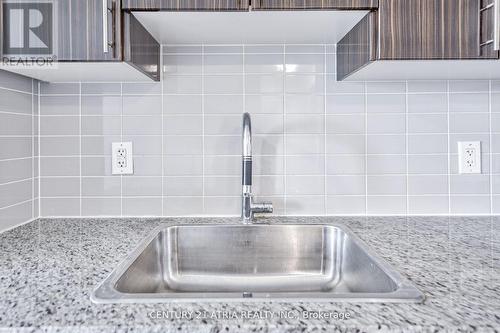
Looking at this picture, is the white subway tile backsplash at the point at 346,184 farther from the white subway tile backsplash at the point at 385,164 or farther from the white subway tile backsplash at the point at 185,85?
the white subway tile backsplash at the point at 185,85

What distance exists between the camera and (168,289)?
1.00m

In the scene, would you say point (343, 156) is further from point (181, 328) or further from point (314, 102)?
point (181, 328)

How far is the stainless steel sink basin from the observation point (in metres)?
0.99

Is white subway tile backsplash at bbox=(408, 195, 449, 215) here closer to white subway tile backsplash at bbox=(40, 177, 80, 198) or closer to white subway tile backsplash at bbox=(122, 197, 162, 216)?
white subway tile backsplash at bbox=(122, 197, 162, 216)

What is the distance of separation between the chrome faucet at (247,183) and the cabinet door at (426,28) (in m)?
0.44

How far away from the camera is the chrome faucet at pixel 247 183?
1077 mm

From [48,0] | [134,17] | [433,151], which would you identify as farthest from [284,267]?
[48,0]

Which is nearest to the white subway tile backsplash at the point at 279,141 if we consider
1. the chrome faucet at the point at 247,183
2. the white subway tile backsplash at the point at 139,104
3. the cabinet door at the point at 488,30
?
the white subway tile backsplash at the point at 139,104

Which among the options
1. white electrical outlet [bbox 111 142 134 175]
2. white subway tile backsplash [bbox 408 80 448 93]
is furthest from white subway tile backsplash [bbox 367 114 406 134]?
white electrical outlet [bbox 111 142 134 175]

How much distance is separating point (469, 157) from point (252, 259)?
0.89 m

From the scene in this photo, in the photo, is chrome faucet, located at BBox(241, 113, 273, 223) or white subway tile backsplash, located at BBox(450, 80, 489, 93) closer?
chrome faucet, located at BBox(241, 113, 273, 223)

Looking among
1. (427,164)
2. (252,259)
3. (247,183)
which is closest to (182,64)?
(247,183)

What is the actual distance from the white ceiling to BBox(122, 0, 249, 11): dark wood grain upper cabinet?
0.9 inches

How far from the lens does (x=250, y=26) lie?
3.44 ft
